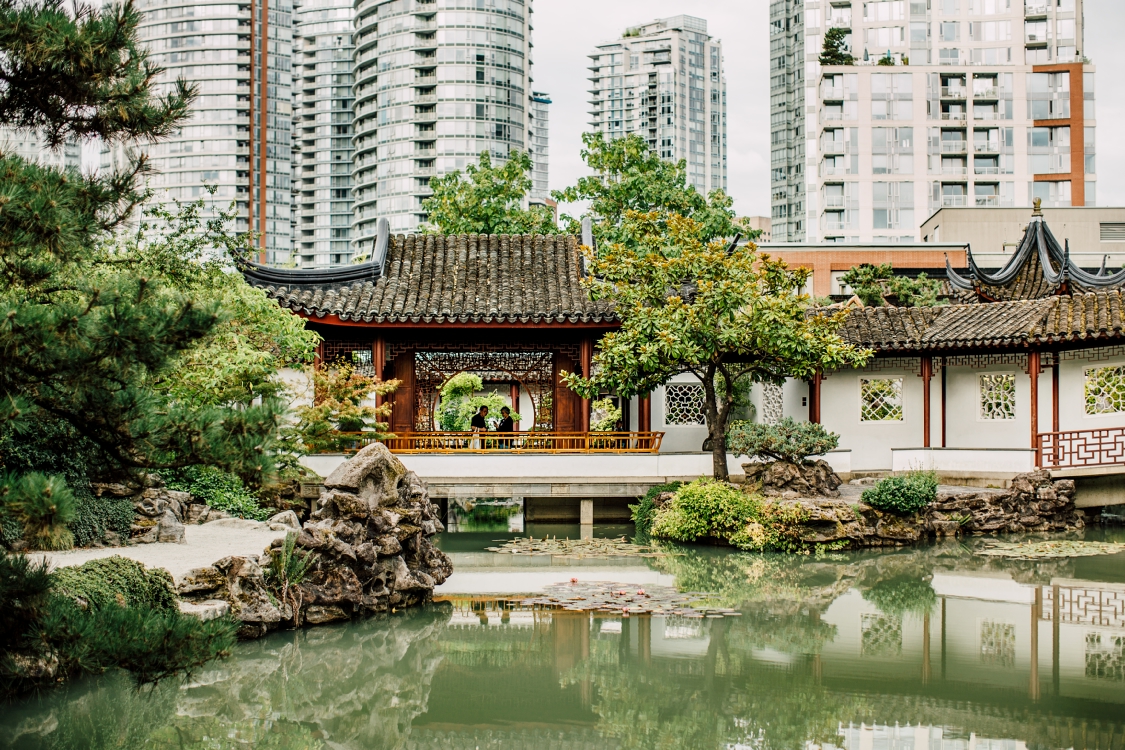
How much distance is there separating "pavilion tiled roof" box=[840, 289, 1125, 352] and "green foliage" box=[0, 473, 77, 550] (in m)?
12.9

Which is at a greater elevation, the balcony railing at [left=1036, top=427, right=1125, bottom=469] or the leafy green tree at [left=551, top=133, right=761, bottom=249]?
the leafy green tree at [left=551, top=133, right=761, bottom=249]

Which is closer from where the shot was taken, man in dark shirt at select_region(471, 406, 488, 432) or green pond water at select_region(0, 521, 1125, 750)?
green pond water at select_region(0, 521, 1125, 750)

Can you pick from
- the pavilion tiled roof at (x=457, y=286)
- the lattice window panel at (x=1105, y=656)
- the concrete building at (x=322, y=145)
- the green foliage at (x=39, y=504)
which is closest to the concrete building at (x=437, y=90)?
the concrete building at (x=322, y=145)

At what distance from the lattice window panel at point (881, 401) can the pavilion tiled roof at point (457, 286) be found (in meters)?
4.45

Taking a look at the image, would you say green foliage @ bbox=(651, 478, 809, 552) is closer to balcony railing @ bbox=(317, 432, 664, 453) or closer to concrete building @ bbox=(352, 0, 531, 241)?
balcony railing @ bbox=(317, 432, 664, 453)

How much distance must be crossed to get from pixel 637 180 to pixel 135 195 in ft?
59.3

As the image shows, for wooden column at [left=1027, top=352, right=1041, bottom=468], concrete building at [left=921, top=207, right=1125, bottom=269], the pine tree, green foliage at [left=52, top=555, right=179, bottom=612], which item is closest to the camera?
the pine tree

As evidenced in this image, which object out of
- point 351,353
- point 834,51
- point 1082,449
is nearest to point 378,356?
point 351,353

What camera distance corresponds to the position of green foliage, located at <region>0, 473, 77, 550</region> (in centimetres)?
327

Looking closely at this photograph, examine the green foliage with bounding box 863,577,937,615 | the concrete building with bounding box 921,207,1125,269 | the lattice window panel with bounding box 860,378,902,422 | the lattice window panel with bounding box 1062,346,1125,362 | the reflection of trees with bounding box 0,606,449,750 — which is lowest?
the reflection of trees with bounding box 0,606,449,750

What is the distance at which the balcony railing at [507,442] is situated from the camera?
14.5 metres

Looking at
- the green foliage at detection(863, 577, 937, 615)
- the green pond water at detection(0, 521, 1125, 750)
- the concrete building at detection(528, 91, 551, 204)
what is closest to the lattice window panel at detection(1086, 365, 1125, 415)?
the green pond water at detection(0, 521, 1125, 750)

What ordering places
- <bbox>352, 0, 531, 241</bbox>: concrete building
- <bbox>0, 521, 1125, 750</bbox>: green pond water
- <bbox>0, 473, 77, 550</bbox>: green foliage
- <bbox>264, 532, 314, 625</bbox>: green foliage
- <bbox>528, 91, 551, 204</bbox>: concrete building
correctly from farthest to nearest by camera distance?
<bbox>528, 91, 551, 204</bbox>: concrete building
<bbox>352, 0, 531, 241</bbox>: concrete building
<bbox>264, 532, 314, 625</bbox>: green foliage
<bbox>0, 521, 1125, 750</bbox>: green pond water
<bbox>0, 473, 77, 550</bbox>: green foliage

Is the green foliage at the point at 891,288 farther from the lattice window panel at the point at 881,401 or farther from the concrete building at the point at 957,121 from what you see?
the concrete building at the point at 957,121
